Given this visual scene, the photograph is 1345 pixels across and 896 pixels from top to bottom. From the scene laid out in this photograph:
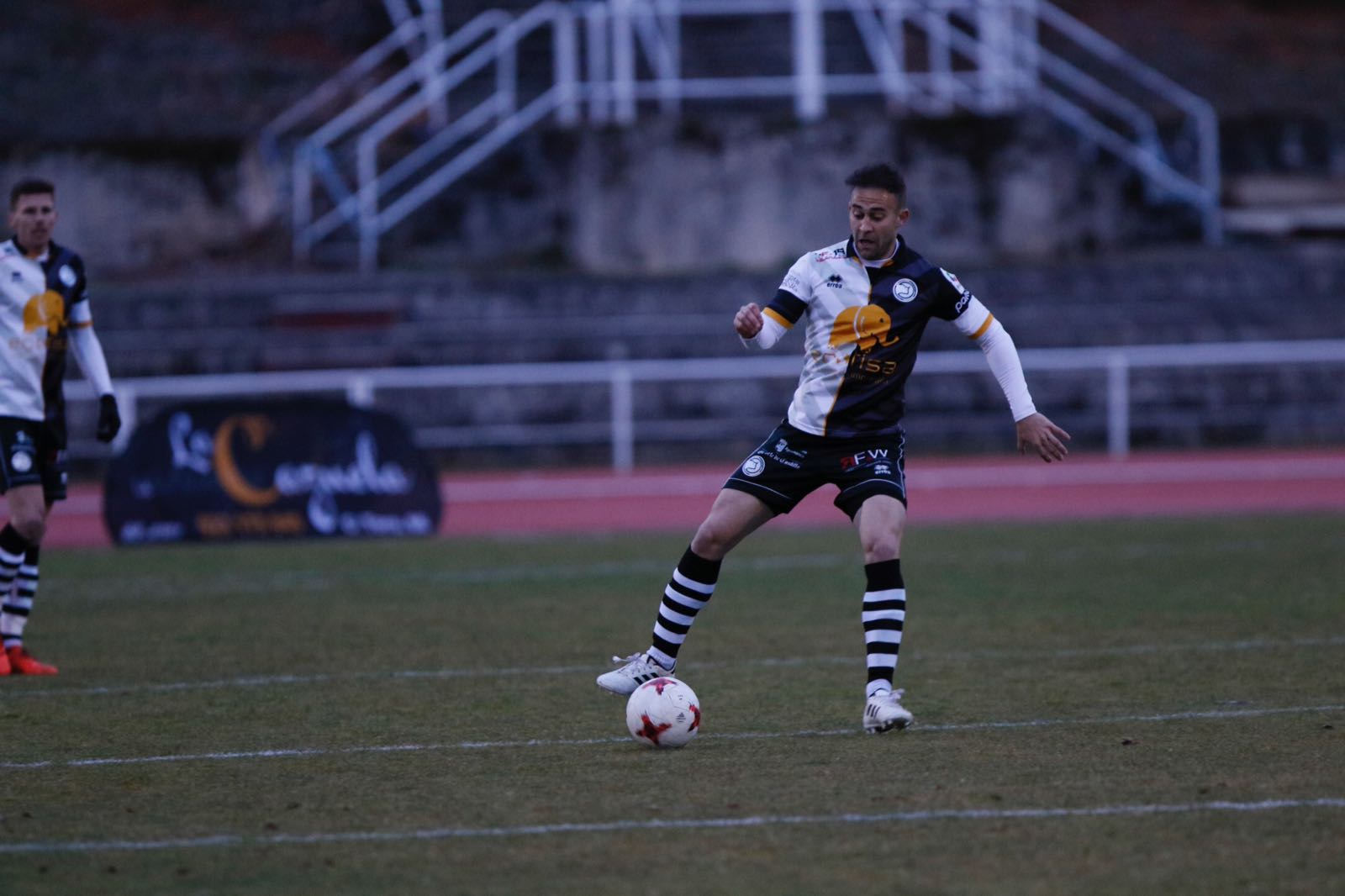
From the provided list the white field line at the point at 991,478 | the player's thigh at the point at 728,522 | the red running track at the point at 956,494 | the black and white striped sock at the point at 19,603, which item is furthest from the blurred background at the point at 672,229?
the player's thigh at the point at 728,522

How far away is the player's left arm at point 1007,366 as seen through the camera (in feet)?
23.7

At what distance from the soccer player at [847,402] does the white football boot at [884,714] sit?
17.9 inches

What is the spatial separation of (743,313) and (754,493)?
2.43 feet

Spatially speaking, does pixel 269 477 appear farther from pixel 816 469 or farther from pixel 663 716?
pixel 663 716

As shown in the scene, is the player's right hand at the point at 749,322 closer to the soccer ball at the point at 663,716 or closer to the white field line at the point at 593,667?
the soccer ball at the point at 663,716

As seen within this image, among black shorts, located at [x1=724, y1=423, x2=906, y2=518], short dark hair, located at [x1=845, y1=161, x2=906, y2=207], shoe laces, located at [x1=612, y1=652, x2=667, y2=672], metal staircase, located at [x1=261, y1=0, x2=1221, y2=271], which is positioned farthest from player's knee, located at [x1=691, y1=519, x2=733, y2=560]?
metal staircase, located at [x1=261, y1=0, x2=1221, y2=271]

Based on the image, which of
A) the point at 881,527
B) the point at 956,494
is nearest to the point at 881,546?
the point at 881,527

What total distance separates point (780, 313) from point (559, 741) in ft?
6.09

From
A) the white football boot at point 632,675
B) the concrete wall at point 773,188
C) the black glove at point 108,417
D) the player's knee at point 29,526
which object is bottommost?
the white football boot at point 632,675

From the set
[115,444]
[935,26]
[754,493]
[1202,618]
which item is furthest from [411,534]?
[935,26]

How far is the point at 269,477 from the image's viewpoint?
15391 mm

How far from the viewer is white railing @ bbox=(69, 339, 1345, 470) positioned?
20.3 m

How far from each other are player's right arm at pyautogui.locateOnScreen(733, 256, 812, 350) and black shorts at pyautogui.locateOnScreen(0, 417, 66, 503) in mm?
3672

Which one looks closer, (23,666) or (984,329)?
(984,329)
